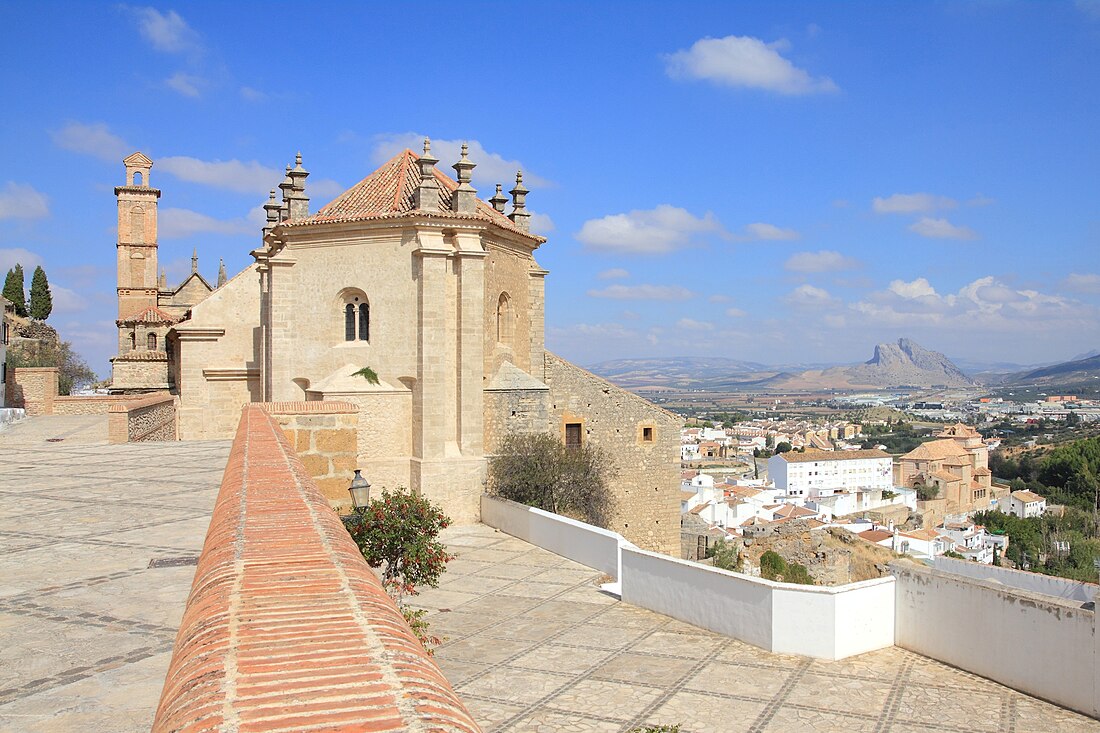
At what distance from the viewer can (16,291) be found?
1655 inches

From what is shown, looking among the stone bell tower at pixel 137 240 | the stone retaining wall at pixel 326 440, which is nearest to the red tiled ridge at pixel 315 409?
the stone retaining wall at pixel 326 440

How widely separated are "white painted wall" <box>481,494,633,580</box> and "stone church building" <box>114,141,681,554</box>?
0.98 meters

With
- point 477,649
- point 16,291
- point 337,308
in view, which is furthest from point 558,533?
point 16,291

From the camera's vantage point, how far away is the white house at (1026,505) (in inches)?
2563

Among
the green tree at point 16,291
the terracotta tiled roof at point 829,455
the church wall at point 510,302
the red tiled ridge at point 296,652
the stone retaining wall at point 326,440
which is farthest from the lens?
the terracotta tiled roof at point 829,455

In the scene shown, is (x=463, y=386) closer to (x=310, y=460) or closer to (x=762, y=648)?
(x=310, y=460)

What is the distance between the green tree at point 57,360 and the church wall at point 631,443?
2166 centimetres

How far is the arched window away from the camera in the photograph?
62.6 feet

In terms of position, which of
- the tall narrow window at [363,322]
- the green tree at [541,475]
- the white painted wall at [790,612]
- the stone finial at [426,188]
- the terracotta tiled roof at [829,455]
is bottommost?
the terracotta tiled roof at [829,455]

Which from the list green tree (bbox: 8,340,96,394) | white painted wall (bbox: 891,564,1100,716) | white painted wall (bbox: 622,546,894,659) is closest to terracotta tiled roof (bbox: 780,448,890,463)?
green tree (bbox: 8,340,96,394)

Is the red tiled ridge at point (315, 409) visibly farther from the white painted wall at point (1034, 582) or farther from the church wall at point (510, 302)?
the church wall at point (510, 302)

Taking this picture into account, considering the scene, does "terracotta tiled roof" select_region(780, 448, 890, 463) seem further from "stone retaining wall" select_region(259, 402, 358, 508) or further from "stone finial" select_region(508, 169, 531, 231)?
"stone retaining wall" select_region(259, 402, 358, 508)

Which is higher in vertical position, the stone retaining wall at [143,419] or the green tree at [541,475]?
the stone retaining wall at [143,419]

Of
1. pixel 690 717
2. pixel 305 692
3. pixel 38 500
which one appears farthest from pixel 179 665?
pixel 38 500
